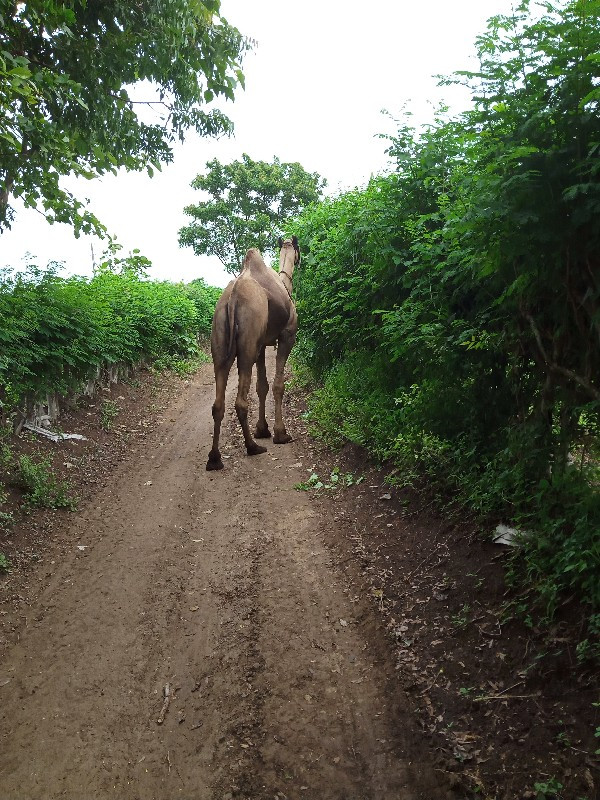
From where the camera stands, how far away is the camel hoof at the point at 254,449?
25.4ft

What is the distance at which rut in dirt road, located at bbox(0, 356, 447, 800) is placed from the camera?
2.94 metres

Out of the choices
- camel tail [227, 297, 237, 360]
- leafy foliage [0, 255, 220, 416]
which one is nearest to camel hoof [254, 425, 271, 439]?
camel tail [227, 297, 237, 360]

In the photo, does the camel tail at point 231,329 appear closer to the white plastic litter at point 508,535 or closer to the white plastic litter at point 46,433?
the white plastic litter at point 46,433

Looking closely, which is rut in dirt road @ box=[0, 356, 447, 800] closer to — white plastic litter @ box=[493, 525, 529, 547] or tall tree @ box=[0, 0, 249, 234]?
white plastic litter @ box=[493, 525, 529, 547]

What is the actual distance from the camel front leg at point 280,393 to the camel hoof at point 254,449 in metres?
0.48

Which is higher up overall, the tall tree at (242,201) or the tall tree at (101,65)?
the tall tree at (242,201)

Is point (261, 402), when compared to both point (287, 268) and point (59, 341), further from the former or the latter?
point (59, 341)

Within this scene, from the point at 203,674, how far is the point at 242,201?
3087 centimetres

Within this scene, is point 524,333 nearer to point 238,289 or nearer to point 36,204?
point 238,289

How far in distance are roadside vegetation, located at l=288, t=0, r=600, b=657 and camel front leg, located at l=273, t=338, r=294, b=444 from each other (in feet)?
6.14

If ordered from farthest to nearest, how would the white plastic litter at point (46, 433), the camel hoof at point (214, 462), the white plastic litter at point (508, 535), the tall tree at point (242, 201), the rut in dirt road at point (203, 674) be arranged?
1. the tall tree at point (242, 201)
2. the white plastic litter at point (46, 433)
3. the camel hoof at point (214, 462)
4. the white plastic litter at point (508, 535)
5. the rut in dirt road at point (203, 674)

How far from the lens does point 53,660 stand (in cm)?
396

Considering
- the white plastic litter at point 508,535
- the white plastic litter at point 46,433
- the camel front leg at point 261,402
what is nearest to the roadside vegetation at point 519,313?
the white plastic litter at point 508,535

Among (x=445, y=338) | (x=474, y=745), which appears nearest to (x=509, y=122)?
(x=445, y=338)
